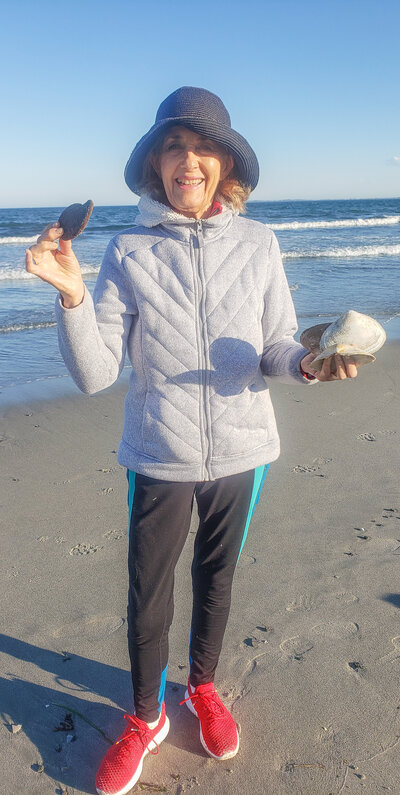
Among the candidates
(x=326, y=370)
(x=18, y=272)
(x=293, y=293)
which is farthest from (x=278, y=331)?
(x=18, y=272)

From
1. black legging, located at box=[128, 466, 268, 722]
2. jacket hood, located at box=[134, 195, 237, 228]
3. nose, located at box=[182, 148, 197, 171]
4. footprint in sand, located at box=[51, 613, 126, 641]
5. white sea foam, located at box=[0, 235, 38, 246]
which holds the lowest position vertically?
white sea foam, located at box=[0, 235, 38, 246]

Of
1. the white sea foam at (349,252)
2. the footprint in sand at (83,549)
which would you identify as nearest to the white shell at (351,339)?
the footprint in sand at (83,549)

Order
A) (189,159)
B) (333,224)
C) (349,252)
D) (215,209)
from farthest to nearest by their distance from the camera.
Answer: (333,224)
(349,252)
(215,209)
(189,159)

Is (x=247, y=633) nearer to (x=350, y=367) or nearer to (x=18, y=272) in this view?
(x=350, y=367)

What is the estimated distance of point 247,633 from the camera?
275 cm

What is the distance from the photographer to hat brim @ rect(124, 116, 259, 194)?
195cm

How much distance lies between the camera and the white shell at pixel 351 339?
6.10 ft

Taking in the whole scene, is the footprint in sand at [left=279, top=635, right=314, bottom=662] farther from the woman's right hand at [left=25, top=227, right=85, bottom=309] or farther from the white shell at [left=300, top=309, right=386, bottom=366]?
the woman's right hand at [left=25, top=227, right=85, bottom=309]

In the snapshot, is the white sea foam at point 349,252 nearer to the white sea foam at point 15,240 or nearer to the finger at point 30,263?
the white sea foam at point 15,240

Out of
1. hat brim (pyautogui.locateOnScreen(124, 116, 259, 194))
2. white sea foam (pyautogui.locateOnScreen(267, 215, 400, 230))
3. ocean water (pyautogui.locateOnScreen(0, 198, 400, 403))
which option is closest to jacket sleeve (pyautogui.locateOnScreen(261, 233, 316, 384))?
hat brim (pyautogui.locateOnScreen(124, 116, 259, 194))

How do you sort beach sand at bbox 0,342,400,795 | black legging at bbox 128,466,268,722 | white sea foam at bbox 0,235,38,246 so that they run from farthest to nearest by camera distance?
1. white sea foam at bbox 0,235,38,246
2. beach sand at bbox 0,342,400,795
3. black legging at bbox 128,466,268,722

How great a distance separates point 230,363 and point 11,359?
588 centimetres

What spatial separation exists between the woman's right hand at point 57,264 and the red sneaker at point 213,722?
1.49m

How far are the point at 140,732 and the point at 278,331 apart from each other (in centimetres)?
144
